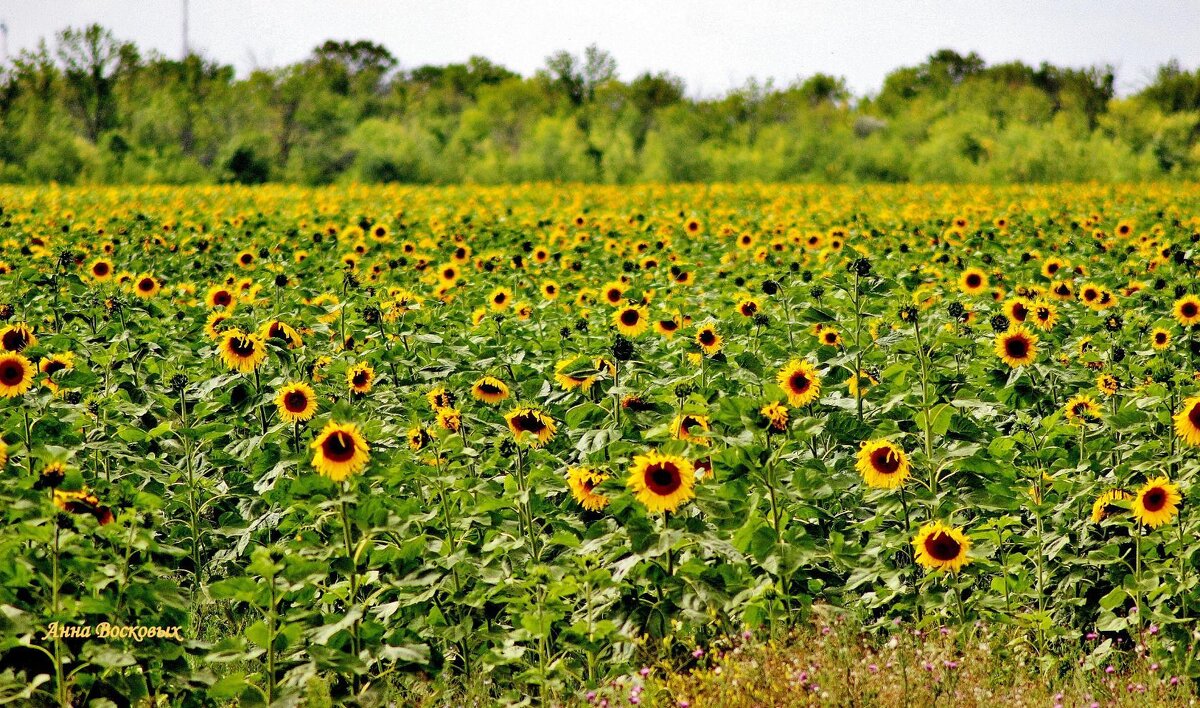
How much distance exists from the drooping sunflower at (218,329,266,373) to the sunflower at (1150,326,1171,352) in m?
4.38

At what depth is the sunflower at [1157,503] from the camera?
3.30m

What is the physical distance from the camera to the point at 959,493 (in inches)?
144

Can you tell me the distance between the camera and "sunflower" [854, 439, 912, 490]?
3.44 m

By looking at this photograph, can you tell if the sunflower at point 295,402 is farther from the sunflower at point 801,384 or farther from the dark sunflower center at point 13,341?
the sunflower at point 801,384

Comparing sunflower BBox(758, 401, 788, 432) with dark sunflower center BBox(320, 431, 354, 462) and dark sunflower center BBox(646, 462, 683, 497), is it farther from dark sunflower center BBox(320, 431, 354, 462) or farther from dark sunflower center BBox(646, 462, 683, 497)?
dark sunflower center BBox(320, 431, 354, 462)

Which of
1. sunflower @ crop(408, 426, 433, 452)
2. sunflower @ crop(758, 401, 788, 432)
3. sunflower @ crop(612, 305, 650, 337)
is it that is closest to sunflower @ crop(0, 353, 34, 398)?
sunflower @ crop(408, 426, 433, 452)

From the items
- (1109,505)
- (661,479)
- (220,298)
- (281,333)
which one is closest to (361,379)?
(281,333)

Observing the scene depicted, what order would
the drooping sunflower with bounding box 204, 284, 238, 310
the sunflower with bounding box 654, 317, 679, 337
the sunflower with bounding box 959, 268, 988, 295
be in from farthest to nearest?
the sunflower with bounding box 959, 268, 988, 295 < the drooping sunflower with bounding box 204, 284, 238, 310 < the sunflower with bounding box 654, 317, 679, 337

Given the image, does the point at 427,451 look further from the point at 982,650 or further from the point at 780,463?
the point at 982,650

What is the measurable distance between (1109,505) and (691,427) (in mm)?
1447

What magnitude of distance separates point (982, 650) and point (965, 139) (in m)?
38.5

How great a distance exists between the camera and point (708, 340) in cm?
455

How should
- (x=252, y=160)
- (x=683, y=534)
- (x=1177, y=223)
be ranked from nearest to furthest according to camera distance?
(x=683, y=534) → (x=1177, y=223) → (x=252, y=160)

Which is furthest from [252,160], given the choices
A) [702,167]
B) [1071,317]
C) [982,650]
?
[982,650]
